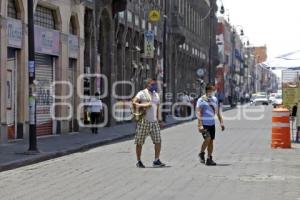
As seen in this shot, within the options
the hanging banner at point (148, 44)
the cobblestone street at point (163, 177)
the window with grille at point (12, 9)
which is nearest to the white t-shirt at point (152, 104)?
the cobblestone street at point (163, 177)

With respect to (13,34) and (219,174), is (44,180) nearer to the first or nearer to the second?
(219,174)

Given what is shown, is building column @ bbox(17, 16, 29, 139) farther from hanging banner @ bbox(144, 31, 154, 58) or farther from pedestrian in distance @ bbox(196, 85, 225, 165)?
hanging banner @ bbox(144, 31, 154, 58)

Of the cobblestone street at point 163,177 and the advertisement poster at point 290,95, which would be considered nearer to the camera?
the cobblestone street at point 163,177

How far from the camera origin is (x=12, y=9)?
21484 mm

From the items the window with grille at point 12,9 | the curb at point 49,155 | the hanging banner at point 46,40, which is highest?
the window with grille at point 12,9

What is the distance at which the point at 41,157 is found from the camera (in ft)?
55.0

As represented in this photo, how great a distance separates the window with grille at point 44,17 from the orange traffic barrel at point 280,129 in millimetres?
8832

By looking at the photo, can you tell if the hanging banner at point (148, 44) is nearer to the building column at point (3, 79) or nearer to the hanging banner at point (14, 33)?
the hanging banner at point (14, 33)

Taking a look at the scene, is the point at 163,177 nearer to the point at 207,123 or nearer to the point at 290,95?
the point at 207,123

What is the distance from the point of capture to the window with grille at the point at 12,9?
21.2 m

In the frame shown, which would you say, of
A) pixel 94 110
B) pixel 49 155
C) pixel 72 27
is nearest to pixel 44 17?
pixel 72 27

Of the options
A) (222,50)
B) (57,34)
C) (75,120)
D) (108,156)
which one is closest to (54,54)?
(57,34)

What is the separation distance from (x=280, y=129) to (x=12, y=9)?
29.4 ft

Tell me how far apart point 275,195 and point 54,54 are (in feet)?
50.8
